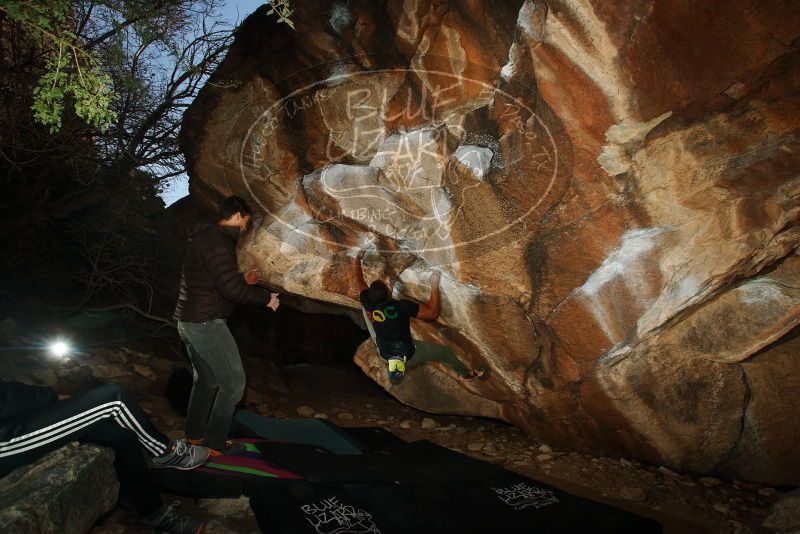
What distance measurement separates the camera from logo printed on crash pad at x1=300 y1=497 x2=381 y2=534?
266cm

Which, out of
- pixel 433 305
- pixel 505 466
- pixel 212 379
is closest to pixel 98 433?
pixel 212 379

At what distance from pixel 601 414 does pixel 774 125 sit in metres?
2.88

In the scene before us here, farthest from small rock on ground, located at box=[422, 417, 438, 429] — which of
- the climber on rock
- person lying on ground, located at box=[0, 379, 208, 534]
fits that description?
person lying on ground, located at box=[0, 379, 208, 534]

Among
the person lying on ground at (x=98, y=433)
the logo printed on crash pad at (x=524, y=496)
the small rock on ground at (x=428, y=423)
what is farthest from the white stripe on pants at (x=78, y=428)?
the small rock on ground at (x=428, y=423)

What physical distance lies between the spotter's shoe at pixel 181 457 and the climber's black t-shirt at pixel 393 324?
2.21 m

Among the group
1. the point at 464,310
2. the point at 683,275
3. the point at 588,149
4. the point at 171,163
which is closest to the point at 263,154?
the point at 171,163

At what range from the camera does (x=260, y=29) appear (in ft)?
18.7

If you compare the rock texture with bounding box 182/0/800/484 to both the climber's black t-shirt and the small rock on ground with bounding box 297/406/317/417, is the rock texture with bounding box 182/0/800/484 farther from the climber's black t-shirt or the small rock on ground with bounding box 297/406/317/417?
the small rock on ground with bounding box 297/406/317/417

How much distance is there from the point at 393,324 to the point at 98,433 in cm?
284

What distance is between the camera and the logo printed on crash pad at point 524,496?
323 cm

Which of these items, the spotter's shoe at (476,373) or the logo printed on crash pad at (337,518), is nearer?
the logo printed on crash pad at (337,518)

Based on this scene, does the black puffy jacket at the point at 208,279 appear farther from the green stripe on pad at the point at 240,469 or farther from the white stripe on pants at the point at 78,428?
the green stripe on pad at the point at 240,469

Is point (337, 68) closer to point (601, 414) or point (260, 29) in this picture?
point (260, 29)

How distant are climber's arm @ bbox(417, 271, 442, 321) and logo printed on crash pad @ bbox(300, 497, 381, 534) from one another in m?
2.29
